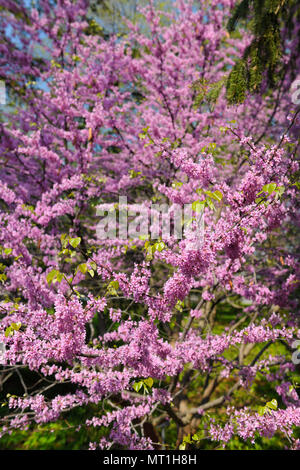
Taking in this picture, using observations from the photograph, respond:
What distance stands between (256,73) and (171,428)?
6.57 metres

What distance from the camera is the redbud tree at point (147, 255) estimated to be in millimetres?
1948

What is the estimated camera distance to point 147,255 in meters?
1.75

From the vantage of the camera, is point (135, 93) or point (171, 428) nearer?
point (171, 428)

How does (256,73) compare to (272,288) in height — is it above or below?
above

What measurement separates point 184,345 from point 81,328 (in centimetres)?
150

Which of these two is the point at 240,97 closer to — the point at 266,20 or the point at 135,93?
the point at 266,20

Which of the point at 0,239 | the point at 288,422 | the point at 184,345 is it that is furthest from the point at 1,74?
the point at 288,422

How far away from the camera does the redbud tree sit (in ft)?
6.39

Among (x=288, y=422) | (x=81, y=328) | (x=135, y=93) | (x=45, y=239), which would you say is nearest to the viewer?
(x=81, y=328)

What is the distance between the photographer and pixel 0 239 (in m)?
3.12

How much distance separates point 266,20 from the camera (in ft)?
9.52
